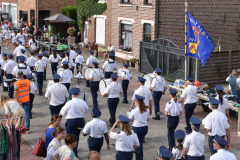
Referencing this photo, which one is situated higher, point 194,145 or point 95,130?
point 95,130

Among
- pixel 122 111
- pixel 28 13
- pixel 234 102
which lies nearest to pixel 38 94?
pixel 122 111

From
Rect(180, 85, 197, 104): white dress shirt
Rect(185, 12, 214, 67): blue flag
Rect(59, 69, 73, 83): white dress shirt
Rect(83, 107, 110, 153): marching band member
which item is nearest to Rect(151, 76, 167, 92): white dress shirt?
Rect(180, 85, 197, 104): white dress shirt

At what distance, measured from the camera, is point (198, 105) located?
14.8m

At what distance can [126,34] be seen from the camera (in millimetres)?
24672

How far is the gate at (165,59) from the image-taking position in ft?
59.6

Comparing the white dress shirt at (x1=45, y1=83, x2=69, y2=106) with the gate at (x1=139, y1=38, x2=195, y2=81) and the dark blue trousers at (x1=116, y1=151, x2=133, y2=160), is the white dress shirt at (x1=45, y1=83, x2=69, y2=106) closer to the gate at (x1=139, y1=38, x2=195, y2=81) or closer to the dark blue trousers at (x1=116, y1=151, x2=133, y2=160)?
the dark blue trousers at (x1=116, y1=151, x2=133, y2=160)

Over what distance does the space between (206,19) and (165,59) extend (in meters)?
4.58

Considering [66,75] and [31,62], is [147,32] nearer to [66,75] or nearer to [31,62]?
[31,62]

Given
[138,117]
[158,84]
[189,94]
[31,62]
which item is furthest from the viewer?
[31,62]

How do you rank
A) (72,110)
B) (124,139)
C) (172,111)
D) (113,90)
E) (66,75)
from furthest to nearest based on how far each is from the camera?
(66,75)
(113,90)
(172,111)
(72,110)
(124,139)

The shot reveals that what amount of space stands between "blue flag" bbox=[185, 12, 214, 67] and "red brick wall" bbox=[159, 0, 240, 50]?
26.0 ft

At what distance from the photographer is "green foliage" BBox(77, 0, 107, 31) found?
27.5 m

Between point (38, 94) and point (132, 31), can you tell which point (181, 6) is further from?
point (38, 94)

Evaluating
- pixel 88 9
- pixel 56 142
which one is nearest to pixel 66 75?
pixel 56 142
